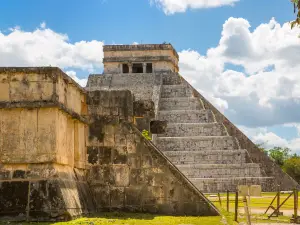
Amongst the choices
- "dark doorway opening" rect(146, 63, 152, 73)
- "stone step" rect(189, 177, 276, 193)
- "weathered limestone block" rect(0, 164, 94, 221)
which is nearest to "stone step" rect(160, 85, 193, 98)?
"dark doorway opening" rect(146, 63, 152, 73)

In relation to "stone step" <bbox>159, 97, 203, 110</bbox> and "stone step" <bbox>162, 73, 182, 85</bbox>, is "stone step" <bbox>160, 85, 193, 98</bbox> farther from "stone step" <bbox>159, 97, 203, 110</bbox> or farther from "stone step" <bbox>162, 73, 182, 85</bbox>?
"stone step" <bbox>162, 73, 182, 85</bbox>

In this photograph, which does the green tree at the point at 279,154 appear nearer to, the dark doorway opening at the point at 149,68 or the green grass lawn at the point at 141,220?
the dark doorway opening at the point at 149,68

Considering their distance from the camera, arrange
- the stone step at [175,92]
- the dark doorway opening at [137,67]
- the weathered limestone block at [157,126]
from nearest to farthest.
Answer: the weathered limestone block at [157,126] → the stone step at [175,92] → the dark doorway opening at [137,67]

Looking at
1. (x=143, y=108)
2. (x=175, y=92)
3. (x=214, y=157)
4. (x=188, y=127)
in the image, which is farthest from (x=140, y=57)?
(x=143, y=108)

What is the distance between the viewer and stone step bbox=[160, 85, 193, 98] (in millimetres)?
47156

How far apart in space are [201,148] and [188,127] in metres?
2.97

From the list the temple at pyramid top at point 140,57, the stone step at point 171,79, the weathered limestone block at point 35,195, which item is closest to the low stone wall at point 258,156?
the stone step at point 171,79

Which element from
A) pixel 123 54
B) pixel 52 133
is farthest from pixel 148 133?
pixel 123 54

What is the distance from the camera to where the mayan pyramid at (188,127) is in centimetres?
3434

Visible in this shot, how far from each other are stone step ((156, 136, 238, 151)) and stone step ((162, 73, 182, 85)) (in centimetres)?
1189

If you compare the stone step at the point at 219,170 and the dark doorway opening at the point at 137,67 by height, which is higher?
the dark doorway opening at the point at 137,67

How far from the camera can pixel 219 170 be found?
34406 mm

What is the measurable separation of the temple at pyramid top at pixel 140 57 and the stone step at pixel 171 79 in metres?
1.39

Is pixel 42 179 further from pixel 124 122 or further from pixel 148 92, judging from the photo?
pixel 148 92
